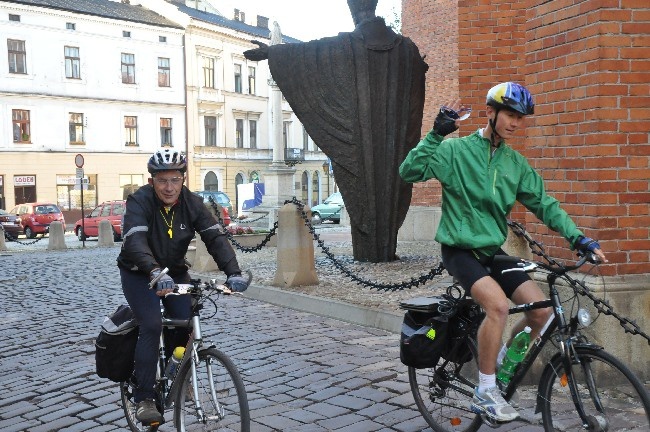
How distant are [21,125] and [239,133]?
55.2 ft

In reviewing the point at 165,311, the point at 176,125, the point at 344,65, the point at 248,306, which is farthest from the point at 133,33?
the point at 165,311

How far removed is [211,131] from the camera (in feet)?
169

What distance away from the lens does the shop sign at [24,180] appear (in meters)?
39.8

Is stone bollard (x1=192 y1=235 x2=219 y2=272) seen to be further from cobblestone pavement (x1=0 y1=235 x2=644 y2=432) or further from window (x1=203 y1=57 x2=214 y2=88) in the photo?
window (x1=203 y1=57 x2=214 y2=88)

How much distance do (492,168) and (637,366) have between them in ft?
6.87

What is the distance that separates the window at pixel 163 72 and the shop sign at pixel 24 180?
403 inches

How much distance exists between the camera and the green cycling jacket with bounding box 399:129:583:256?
407 cm

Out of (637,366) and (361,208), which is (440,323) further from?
(361,208)

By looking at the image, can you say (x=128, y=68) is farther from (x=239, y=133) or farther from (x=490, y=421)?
(x=490, y=421)

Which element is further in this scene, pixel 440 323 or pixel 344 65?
pixel 344 65

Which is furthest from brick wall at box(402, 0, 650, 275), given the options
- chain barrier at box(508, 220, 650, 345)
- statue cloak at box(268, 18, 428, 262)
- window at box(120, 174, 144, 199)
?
window at box(120, 174, 144, 199)

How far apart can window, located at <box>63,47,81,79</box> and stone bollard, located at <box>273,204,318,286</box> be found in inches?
1386

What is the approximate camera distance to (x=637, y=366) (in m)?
5.27

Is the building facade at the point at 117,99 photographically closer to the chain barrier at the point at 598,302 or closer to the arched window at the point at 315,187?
the arched window at the point at 315,187
